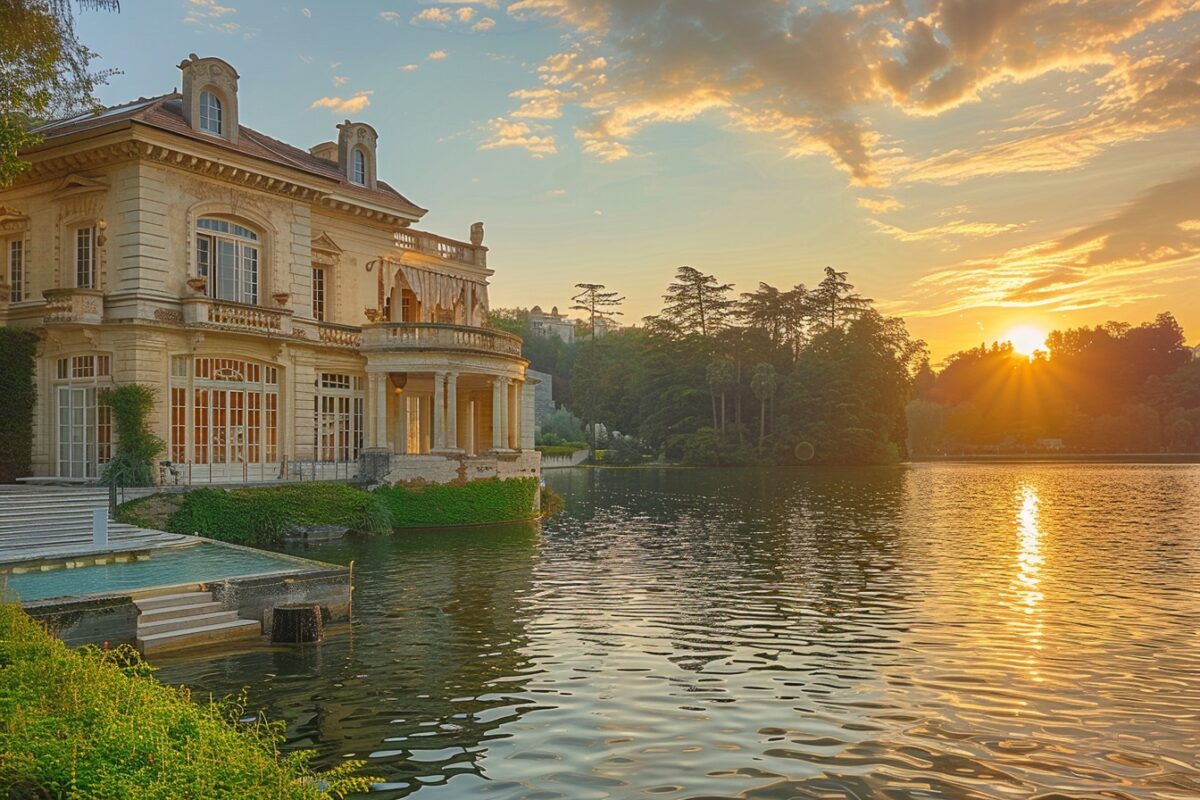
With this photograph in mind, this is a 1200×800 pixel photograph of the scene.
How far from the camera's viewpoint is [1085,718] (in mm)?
10141

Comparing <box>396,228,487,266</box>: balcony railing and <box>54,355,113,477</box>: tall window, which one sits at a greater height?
<box>396,228,487,266</box>: balcony railing

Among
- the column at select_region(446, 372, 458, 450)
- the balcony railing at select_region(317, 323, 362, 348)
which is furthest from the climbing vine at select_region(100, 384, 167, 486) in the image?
the column at select_region(446, 372, 458, 450)

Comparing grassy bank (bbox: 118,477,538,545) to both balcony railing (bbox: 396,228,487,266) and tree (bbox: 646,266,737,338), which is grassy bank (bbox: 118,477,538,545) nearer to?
balcony railing (bbox: 396,228,487,266)

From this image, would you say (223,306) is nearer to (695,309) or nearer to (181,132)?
(181,132)

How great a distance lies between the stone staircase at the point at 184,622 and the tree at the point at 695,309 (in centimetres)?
8697

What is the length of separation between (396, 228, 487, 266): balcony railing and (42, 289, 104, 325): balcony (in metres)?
13.1

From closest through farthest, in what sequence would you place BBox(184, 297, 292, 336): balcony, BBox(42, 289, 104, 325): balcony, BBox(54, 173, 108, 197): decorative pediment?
BBox(42, 289, 104, 325): balcony, BBox(54, 173, 108, 197): decorative pediment, BBox(184, 297, 292, 336): balcony

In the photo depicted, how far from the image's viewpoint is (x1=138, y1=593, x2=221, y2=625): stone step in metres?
13.2

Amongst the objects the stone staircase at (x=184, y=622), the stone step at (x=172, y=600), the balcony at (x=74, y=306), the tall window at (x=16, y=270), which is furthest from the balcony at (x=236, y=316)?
the stone staircase at (x=184, y=622)

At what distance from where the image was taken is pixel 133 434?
26.2 meters

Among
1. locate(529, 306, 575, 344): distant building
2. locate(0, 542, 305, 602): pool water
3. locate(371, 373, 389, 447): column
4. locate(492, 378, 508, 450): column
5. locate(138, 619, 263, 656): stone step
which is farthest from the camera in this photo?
locate(529, 306, 575, 344): distant building

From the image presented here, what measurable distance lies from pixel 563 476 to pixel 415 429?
115ft

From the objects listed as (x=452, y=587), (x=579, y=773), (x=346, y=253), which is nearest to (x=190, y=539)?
(x=452, y=587)

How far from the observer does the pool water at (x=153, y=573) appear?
45.3ft
